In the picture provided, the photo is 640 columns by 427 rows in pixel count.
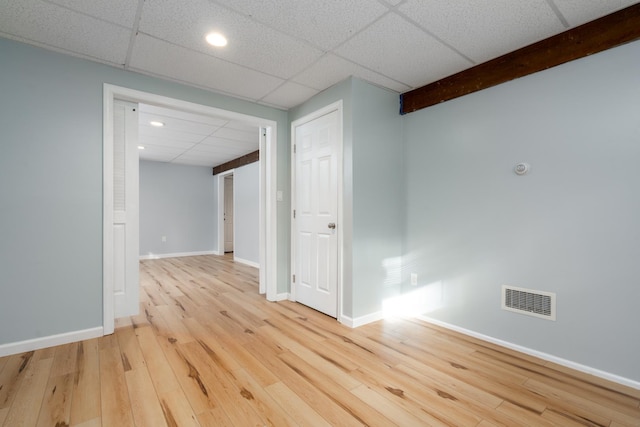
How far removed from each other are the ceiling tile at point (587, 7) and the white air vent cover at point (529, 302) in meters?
1.86

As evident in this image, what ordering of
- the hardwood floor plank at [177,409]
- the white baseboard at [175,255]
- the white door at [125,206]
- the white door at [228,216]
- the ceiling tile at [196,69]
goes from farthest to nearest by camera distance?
the white door at [228,216]
the white baseboard at [175,255]
the white door at [125,206]
the ceiling tile at [196,69]
the hardwood floor plank at [177,409]

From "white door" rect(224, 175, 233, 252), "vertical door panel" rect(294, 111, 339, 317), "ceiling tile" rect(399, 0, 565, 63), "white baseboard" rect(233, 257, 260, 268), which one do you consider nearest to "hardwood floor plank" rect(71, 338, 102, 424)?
"vertical door panel" rect(294, 111, 339, 317)

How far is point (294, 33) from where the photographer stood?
2.02 meters

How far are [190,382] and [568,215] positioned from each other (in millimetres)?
2751

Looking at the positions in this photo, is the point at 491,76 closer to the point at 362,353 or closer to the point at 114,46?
the point at 362,353

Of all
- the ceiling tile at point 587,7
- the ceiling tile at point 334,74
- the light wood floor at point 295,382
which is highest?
the ceiling tile at point 334,74

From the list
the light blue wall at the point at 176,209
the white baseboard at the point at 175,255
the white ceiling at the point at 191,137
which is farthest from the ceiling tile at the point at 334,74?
the white baseboard at the point at 175,255

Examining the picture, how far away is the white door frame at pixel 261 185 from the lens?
8.04 ft

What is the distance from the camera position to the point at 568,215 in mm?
1994

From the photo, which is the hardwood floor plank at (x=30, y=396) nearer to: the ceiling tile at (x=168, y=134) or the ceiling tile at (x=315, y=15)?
the ceiling tile at (x=315, y=15)

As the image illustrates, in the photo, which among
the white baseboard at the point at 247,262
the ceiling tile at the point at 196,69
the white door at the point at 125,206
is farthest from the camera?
the white baseboard at the point at 247,262

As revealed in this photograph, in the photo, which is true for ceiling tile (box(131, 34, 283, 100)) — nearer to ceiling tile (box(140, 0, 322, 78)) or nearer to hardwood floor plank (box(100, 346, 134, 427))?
ceiling tile (box(140, 0, 322, 78))

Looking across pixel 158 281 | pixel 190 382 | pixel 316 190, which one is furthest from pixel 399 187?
pixel 158 281

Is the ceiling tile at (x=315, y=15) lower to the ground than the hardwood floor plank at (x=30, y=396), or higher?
higher
